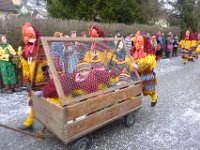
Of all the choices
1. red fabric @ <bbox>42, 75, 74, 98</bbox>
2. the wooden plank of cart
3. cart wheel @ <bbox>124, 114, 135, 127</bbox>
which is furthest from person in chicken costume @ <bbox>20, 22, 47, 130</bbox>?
cart wheel @ <bbox>124, 114, 135, 127</bbox>

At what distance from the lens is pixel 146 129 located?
15.5 feet

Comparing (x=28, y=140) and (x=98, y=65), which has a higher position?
Result: (x=98, y=65)

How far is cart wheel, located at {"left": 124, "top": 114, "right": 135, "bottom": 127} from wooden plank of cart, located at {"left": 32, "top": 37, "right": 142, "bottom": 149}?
7 centimetres

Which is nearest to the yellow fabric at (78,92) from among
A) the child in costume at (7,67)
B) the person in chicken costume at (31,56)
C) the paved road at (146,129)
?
the person in chicken costume at (31,56)

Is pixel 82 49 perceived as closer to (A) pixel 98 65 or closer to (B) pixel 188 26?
(A) pixel 98 65

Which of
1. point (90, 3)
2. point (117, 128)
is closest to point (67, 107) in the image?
point (117, 128)

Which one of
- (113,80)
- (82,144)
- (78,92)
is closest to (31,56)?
(78,92)

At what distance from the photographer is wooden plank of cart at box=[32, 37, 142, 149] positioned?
3328mm

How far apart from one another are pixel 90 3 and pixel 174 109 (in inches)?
483

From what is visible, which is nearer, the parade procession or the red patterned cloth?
the parade procession

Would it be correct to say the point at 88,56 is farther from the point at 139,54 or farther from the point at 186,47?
the point at 186,47

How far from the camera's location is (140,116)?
534 centimetres

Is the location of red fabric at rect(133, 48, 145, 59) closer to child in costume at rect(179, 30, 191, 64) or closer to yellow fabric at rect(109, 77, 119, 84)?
yellow fabric at rect(109, 77, 119, 84)

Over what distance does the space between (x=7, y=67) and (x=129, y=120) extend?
4.16 meters
